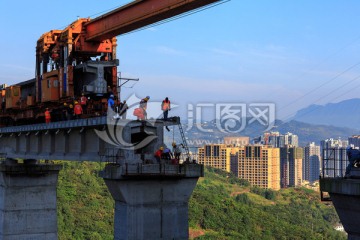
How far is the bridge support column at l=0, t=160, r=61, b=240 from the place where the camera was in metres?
30.5

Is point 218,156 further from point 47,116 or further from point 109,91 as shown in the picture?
point 109,91

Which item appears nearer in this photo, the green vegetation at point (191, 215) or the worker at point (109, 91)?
the worker at point (109, 91)

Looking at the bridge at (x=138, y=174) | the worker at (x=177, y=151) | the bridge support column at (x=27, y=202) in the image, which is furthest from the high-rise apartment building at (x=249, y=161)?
the worker at (x=177, y=151)

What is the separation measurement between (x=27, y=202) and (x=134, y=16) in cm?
1418

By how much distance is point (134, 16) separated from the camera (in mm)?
21766

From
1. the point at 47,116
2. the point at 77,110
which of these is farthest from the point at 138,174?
the point at 47,116

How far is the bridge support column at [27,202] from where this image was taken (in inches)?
1200

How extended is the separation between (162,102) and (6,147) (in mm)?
14765

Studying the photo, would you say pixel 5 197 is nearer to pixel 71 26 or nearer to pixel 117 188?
pixel 71 26

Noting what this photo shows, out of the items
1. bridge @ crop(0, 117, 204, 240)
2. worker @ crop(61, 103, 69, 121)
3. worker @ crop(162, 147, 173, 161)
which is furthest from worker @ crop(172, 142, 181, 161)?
worker @ crop(61, 103, 69, 121)

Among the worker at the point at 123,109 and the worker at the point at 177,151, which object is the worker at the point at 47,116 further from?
the worker at the point at 177,151

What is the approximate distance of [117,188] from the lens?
17.8 meters

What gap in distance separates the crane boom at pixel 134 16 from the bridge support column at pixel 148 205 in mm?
5842

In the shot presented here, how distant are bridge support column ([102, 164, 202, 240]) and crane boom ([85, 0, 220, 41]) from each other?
5.84 meters
